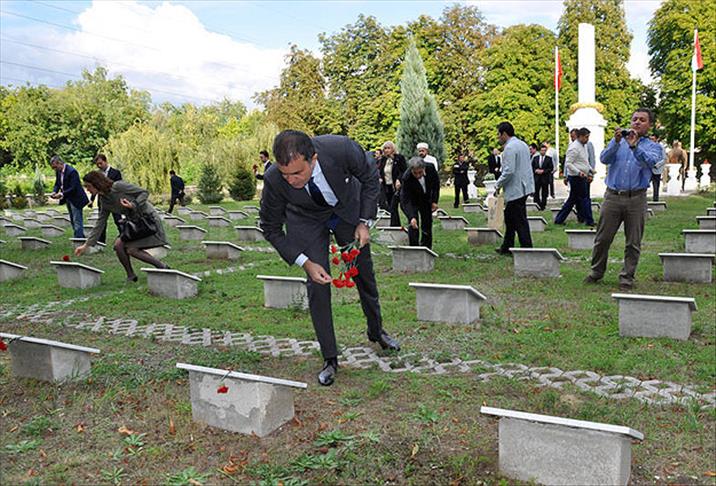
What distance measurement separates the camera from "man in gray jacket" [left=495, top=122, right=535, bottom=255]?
8734 millimetres

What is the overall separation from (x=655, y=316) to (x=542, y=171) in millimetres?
12097

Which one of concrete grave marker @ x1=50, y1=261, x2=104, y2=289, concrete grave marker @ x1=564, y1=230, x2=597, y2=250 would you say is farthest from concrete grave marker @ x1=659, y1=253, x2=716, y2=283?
concrete grave marker @ x1=50, y1=261, x2=104, y2=289

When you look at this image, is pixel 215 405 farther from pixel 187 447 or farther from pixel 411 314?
pixel 411 314

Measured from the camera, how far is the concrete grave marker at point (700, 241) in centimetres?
846

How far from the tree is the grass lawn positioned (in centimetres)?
3316

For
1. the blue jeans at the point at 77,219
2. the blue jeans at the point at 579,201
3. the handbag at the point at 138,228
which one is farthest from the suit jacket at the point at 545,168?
the blue jeans at the point at 77,219

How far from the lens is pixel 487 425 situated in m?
3.71

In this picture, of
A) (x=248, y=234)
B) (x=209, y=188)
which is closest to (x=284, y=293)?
(x=248, y=234)

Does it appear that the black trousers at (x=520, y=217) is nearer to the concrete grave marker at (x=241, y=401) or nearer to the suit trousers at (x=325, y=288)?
the suit trousers at (x=325, y=288)

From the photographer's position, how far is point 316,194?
13.6 ft

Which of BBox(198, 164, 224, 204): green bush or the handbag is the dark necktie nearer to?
the handbag

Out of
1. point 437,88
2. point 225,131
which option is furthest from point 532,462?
point 225,131

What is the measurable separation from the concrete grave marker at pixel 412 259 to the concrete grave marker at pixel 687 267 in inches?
120

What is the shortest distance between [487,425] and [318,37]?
47.6 metres
